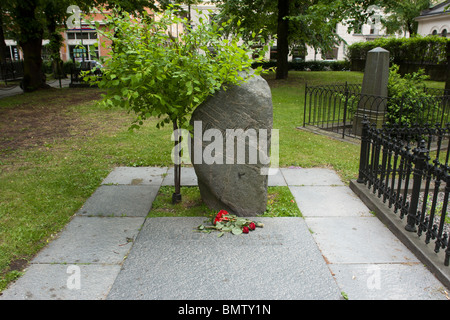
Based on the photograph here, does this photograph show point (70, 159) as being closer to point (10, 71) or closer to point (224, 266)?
point (224, 266)

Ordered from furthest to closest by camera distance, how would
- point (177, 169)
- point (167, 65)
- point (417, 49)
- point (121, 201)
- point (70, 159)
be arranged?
point (417, 49) → point (70, 159) → point (121, 201) → point (177, 169) → point (167, 65)

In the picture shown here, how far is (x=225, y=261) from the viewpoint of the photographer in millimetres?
3795

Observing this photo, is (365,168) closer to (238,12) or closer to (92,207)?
(92,207)

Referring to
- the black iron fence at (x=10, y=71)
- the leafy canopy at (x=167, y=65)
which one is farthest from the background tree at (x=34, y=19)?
the leafy canopy at (x=167, y=65)

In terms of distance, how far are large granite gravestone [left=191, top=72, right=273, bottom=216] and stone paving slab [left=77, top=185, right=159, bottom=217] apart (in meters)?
1.11

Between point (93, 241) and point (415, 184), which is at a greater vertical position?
point (415, 184)

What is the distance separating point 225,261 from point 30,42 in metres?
19.7

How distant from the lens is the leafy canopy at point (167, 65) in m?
4.02

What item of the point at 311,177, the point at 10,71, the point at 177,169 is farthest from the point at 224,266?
the point at 10,71

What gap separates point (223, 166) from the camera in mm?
4703

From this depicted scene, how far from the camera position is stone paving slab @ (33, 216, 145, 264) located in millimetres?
3871

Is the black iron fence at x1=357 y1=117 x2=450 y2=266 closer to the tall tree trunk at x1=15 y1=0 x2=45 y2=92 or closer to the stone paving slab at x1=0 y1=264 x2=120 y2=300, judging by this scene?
the stone paving slab at x1=0 y1=264 x2=120 y2=300

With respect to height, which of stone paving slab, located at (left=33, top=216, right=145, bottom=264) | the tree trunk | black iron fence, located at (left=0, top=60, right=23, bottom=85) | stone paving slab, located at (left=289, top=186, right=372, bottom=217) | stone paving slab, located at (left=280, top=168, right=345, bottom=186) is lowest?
stone paving slab, located at (left=33, top=216, right=145, bottom=264)

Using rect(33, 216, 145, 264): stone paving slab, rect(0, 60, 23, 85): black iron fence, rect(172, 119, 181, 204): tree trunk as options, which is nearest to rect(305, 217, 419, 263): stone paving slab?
rect(172, 119, 181, 204): tree trunk
